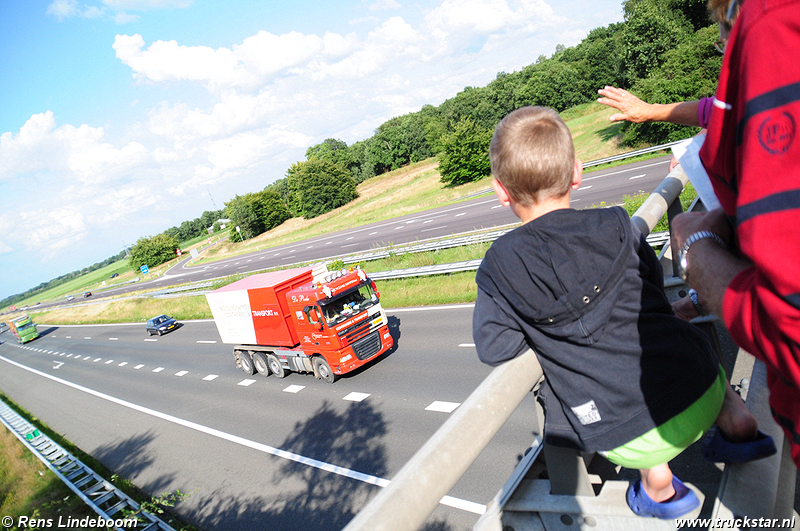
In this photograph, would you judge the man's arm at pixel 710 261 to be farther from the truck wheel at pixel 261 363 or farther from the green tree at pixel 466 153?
the green tree at pixel 466 153

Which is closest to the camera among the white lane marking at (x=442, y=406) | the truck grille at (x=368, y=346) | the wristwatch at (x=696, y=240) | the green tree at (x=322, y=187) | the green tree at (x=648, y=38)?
the wristwatch at (x=696, y=240)

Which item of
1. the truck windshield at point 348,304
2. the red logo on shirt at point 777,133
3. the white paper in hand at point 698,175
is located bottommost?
the truck windshield at point 348,304

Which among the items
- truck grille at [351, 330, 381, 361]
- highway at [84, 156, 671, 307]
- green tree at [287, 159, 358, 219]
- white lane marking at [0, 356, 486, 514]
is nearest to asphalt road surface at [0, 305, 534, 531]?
white lane marking at [0, 356, 486, 514]

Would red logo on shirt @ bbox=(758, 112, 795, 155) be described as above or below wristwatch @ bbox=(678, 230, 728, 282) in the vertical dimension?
above

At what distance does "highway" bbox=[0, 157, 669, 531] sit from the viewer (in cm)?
795

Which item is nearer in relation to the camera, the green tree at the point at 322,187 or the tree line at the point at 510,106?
the tree line at the point at 510,106

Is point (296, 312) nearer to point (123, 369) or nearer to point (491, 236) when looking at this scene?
point (491, 236)

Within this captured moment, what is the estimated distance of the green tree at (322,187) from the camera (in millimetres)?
82625

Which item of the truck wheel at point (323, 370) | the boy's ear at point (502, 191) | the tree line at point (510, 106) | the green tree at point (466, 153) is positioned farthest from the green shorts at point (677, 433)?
the green tree at point (466, 153)

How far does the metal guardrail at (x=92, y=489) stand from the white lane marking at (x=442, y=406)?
5344 millimetres

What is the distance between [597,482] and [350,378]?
11752 millimetres

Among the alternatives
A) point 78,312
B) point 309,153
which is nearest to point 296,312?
point 78,312

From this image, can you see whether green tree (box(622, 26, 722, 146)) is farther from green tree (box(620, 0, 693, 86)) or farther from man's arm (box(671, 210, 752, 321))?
man's arm (box(671, 210, 752, 321))

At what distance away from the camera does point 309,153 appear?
119 m
